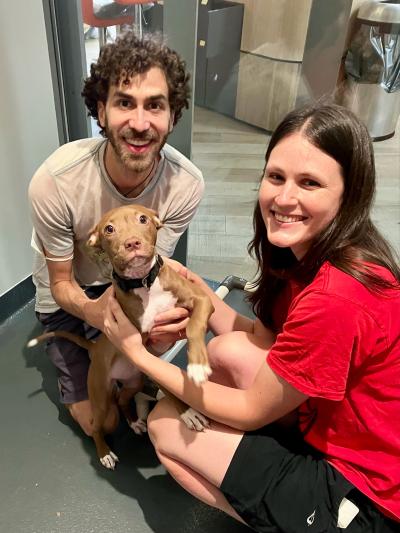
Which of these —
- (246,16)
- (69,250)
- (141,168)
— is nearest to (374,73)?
(246,16)

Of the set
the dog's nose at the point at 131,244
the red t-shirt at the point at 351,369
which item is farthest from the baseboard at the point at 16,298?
the red t-shirt at the point at 351,369

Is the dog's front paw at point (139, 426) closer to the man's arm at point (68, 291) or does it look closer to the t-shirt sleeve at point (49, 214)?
the man's arm at point (68, 291)

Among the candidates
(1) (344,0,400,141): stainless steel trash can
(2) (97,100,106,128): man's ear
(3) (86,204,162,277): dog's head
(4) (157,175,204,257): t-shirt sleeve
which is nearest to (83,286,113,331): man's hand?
(3) (86,204,162,277): dog's head

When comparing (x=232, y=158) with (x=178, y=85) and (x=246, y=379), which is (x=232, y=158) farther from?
(x=246, y=379)

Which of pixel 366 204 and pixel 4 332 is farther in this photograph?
pixel 4 332

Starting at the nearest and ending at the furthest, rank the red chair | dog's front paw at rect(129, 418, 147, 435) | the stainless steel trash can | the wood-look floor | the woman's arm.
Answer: the woman's arm, dog's front paw at rect(129, 418, 147, 435), the red chair, the stainless steel trash can, the wood-look floor

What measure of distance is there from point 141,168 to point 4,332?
113 cm

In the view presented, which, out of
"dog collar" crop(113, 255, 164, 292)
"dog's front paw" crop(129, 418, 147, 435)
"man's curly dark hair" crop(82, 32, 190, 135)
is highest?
"man's curly dark hair" crop(82, 32, 190, 135)

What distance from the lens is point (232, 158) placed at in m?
2.69

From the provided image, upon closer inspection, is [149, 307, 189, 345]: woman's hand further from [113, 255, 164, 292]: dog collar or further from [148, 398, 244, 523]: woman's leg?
[148, 398, 244, 523]: woman's leg

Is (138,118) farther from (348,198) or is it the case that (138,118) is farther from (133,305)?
(348,198)

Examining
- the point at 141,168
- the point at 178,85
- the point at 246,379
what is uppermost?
the point at 178,85

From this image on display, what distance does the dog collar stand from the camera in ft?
4.23

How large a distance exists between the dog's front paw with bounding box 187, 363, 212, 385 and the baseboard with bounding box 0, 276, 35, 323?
125 cm
